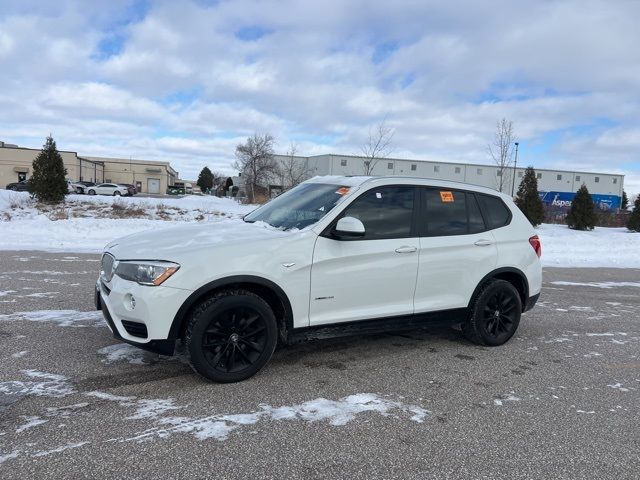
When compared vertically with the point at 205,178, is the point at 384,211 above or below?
below

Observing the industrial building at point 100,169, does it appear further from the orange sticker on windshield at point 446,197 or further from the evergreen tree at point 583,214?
the orange sticker on windshield at point 446,197

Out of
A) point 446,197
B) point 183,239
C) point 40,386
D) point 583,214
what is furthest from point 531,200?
point 40,386

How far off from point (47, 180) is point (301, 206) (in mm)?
23696

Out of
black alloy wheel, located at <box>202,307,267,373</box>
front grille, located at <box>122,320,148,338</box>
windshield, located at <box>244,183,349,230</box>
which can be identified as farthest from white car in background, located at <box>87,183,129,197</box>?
Answer: black alloy wheel, located at <box>202,307,267,373</box>

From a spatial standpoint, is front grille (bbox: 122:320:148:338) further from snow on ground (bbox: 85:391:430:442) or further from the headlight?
snow on ground (bbox: 85:391:430:442)

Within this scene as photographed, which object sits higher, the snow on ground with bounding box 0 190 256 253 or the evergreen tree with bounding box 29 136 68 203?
the evergreen tree with bounding box 29 136 68 203

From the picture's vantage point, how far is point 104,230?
16.2 meters

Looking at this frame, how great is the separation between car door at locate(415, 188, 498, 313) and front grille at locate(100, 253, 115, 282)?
2788 millimetres

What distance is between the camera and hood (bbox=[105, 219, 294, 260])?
4.00 metres

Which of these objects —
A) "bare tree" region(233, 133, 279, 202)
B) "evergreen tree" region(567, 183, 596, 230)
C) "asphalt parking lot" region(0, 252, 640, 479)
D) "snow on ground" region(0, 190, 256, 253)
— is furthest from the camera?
"bare tree" region(233, 133, 279, 202)

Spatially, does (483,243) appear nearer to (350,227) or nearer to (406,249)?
(406,249)

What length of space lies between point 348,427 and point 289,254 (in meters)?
1.46

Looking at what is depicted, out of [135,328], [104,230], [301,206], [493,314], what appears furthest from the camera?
[104,230]

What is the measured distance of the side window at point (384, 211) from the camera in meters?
4.68
